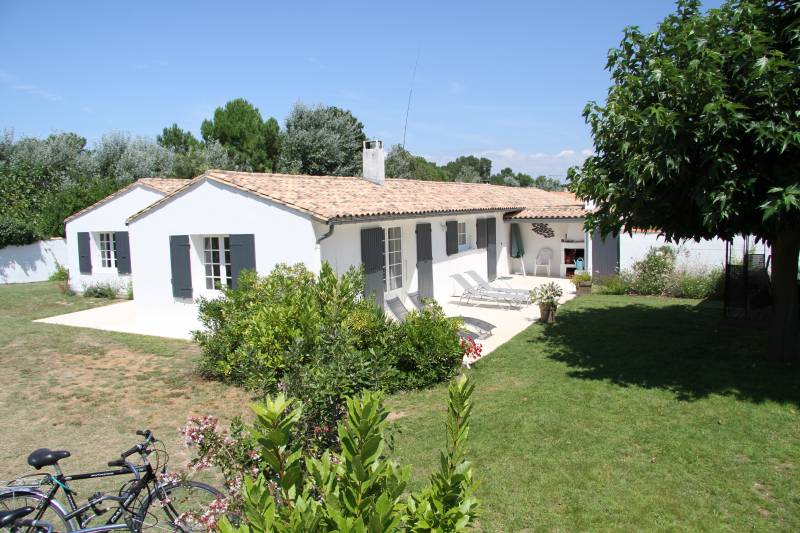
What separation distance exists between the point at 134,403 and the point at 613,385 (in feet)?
24.8

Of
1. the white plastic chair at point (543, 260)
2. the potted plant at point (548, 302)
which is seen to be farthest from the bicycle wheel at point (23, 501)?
the white plastic chair at point (543, 260)

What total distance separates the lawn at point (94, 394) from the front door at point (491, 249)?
11.2m

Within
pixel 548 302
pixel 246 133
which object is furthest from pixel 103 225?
pixel 246 133

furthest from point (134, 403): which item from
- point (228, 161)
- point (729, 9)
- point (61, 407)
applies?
point (228, 161)

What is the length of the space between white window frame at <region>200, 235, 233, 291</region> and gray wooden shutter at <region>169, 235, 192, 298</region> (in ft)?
1.16

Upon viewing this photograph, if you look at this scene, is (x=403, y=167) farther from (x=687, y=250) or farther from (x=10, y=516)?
(x=10, y=516)

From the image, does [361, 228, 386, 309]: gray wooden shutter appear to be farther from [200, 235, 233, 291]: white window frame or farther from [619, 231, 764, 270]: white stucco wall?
[619, 231, 764, 270]: white stucco wall

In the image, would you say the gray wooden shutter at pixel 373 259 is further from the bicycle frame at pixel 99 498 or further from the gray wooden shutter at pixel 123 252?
the gray wooden shutter at pixel 123 252

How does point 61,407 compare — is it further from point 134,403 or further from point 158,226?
point 158,226

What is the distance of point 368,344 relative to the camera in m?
8.72

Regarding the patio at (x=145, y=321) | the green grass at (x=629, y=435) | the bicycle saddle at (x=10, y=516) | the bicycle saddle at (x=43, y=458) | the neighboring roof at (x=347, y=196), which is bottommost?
the green grass at (x=629, y=435)

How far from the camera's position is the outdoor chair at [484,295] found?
15906 mm

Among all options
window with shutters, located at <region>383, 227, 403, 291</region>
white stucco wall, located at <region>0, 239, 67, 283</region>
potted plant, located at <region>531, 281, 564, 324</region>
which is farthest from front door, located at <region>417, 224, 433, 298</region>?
white stucco wall, located at <region>0, 239, 67, 283</region>

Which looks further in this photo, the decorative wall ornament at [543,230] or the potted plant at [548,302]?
the decorative wall ornament at [543,230]
